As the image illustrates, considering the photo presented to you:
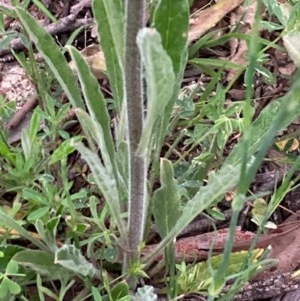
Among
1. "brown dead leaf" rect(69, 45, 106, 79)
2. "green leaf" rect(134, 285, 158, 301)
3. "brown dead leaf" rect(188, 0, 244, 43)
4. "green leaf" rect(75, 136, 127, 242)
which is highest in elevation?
"green leaf" rect(75, 136, 127, 242)

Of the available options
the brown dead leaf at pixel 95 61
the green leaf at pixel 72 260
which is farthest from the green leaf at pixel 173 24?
the brown dead leaf at pixel 95 61

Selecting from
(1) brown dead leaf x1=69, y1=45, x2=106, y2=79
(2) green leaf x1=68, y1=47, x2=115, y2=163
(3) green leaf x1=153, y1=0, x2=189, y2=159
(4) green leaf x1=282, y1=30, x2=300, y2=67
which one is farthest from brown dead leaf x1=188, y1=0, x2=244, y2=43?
(3) green leaf x1=153, y1=0, x2=189, y2=159

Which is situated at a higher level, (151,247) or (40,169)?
(40,169)

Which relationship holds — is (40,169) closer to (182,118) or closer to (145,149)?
(182,118)

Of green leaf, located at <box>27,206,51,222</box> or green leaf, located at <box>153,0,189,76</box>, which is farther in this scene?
green leaf, located at <box>27,206,51,222</box>

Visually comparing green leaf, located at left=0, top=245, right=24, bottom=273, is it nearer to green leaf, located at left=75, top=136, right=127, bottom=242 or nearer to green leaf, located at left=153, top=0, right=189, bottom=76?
green leaf, located at left=75, top=136, right=127, bottom=242

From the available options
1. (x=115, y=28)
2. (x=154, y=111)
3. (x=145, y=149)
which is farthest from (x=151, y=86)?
(x=115, y=28)

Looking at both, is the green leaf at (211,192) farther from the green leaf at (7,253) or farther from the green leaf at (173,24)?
the green leaf at (7,253)

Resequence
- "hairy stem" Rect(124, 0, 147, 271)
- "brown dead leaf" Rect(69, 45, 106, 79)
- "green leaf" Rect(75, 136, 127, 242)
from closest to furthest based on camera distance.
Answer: "hairy stem" Rect(124, 0, 147, 271) → "green leaf" Rect(75, 136, 127, 242) → "brown dead leaf" Rect(69, 45, 106, 79)
